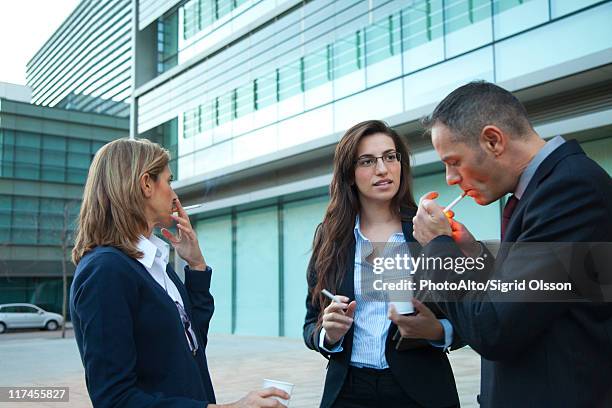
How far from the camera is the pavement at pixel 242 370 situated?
26.0ft

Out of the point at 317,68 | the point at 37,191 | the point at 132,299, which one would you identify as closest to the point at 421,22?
the point at 317,68

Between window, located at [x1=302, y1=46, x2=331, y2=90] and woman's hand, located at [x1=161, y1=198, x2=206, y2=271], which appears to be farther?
window, located at [x1=302, y1=46, x2=331, y2=90]

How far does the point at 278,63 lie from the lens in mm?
17844

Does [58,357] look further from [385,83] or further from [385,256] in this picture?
[385,256]

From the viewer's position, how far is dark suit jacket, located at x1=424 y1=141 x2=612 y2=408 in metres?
1.60

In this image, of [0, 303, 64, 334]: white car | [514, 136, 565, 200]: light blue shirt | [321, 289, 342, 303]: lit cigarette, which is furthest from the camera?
[0, 303, 64, 334]: white car

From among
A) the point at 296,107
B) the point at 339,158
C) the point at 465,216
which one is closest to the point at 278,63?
the point at 296,107

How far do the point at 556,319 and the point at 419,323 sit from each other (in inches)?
26.3

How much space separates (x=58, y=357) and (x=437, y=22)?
11303 mm

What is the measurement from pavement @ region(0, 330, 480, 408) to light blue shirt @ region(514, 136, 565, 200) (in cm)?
556

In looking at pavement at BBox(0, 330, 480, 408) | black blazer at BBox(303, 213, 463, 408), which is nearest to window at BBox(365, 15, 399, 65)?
pavement at BBox(0, 330, 480, 408)

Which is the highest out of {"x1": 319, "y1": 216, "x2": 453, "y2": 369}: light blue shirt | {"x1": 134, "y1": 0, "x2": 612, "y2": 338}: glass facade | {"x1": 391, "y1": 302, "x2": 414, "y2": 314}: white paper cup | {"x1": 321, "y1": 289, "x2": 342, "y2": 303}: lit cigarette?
{"x1": 134, "y1": 0, "x2": 612, "y2": 338}: glass facade

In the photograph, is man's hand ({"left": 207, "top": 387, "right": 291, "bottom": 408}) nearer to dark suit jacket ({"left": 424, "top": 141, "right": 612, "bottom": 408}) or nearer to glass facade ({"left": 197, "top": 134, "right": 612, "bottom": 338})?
dark suit jacket ({"left": 424, "top": 141, "right": 612, "bottom": 408})

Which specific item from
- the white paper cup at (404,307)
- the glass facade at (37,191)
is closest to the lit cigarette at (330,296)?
the white paper cup at (404,307)
